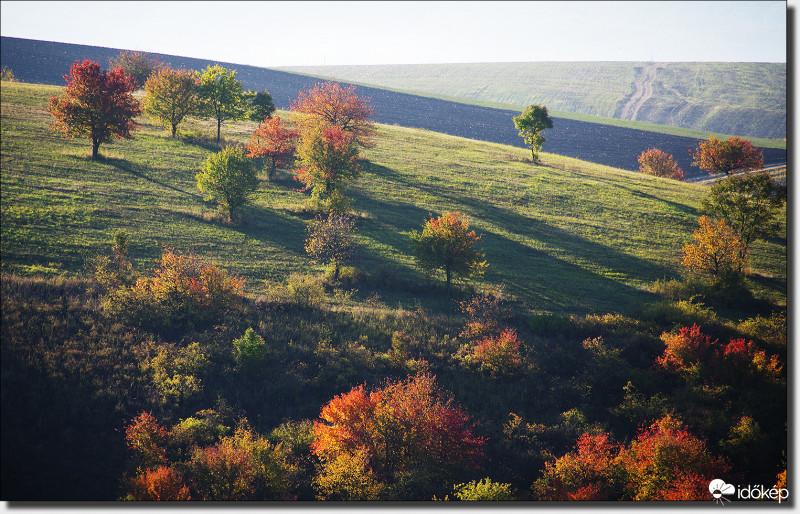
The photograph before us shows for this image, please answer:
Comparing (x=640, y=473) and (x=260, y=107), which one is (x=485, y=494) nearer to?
(x=640, y=473)

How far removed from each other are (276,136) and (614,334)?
129 feet

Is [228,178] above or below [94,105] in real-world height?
below

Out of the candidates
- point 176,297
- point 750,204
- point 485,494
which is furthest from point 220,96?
point 750,204

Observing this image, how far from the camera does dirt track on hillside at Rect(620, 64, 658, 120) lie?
127 metres

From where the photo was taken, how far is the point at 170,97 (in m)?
53.7

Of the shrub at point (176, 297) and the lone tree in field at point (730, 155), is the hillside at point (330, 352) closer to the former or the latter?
the shrub at point (176, 297)

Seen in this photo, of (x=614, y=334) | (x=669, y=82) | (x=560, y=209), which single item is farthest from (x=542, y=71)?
(x=614, y=334)

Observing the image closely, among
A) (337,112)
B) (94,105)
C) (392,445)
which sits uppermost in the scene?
(337,112)

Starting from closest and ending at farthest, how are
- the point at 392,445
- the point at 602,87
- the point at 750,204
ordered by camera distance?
the point at 392,445
the point at 750,204
the point at 602,87

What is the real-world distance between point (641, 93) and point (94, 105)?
140 meters

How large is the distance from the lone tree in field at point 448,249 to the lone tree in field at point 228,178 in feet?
54.0

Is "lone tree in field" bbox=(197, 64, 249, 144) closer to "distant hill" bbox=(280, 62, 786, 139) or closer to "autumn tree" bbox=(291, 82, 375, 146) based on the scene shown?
"autumn tree" bbox=(291, 82, 375, 146)

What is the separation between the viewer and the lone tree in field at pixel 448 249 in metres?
30.7

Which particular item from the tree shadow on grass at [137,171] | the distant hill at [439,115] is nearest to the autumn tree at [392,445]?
the tree shadow on grass at [137,171]
